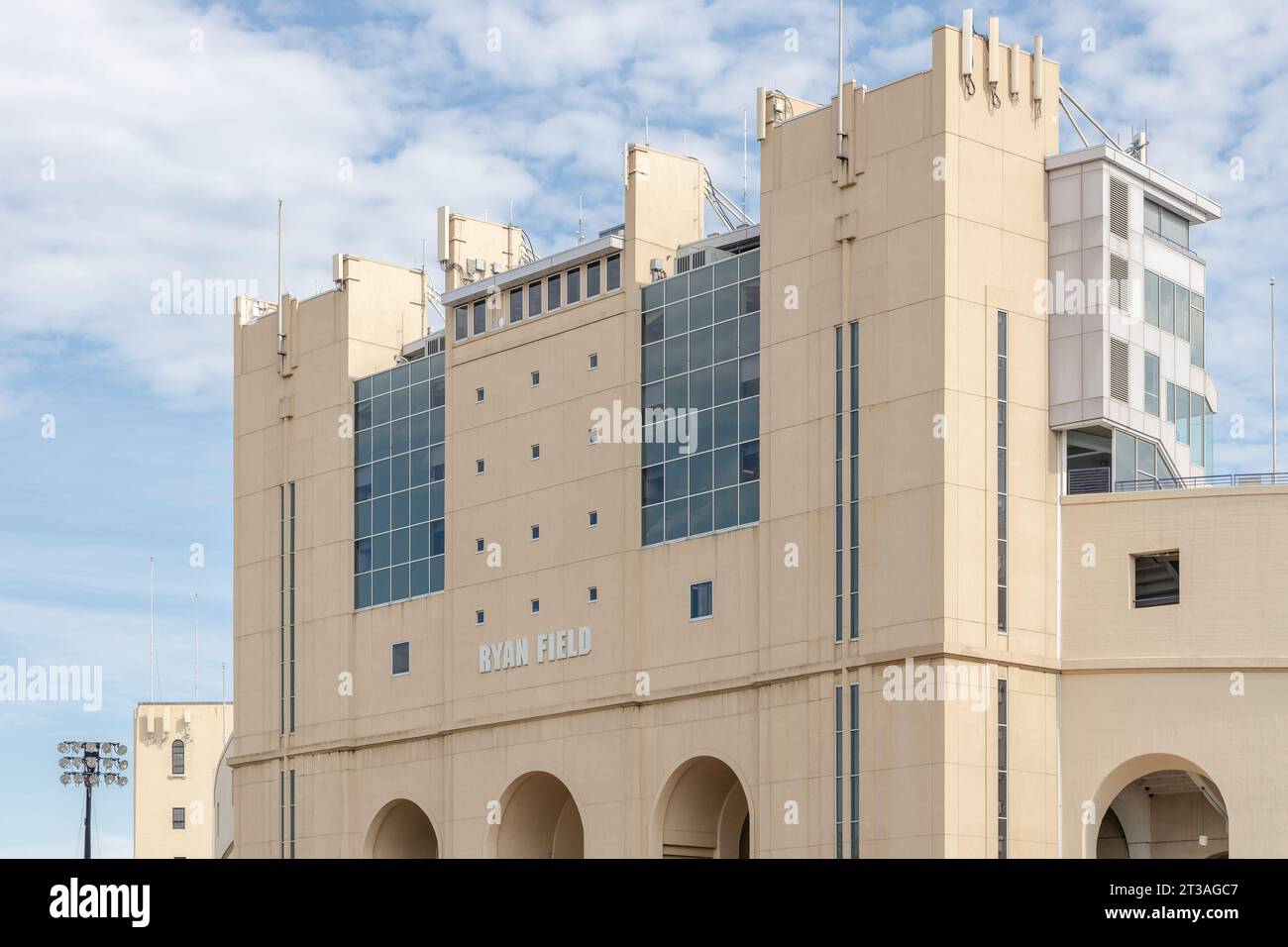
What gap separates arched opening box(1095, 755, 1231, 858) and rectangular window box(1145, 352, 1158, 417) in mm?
10655

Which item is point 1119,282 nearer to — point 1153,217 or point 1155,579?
point 1153,217

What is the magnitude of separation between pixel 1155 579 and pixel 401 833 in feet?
101

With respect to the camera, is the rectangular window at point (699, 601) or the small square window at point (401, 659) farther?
the small square window at point (401, 659)

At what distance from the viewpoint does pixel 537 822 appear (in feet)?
248

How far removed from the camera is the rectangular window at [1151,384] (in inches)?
2584

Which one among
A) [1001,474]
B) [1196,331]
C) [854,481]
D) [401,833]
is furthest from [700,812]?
[1196,331]

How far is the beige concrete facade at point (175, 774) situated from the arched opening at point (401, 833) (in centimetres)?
6276

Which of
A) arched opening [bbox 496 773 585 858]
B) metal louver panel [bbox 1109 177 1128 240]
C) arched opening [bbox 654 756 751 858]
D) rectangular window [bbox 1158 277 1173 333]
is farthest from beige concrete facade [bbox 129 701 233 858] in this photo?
metal louver panel [bbox 1109 177 1128 240]

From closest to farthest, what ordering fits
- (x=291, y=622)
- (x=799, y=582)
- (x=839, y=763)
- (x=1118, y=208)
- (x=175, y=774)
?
(x=839, y=763) < (x=799, y=582) < (x=1118, y=208) < (x=291, y=622) < (x=175, y=774)

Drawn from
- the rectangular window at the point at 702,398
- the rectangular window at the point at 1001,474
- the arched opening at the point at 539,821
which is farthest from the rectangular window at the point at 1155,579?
the arched opening at the point at 539,821

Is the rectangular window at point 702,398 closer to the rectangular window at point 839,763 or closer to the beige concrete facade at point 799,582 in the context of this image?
the beige concrete facade at point 799,582

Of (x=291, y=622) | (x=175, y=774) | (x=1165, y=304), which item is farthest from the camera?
(x=175, y=774)

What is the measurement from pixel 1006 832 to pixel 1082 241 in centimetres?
1731
